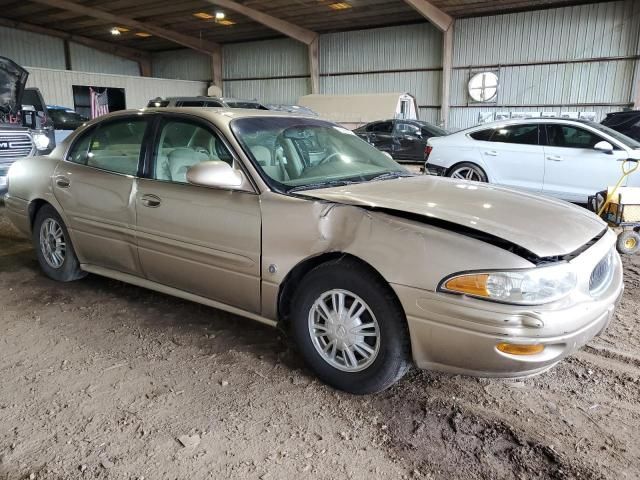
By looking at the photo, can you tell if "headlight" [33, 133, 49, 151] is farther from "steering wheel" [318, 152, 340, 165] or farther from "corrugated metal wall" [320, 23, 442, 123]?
"corrugated metal wall" [320, 23, 442, 123]

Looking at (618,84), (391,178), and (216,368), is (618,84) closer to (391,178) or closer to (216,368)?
(391,178)

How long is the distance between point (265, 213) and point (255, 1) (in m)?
16.9

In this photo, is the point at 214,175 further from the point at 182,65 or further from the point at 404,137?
the point at 182,65

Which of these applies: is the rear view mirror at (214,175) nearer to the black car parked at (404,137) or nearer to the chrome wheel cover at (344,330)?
the chrome wheel cover at (344,330)

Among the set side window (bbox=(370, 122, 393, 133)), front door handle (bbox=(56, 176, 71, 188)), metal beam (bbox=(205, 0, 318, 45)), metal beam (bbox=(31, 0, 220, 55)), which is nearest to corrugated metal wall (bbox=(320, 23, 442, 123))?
metal beam (bbox=(205, 0, 318, 45))

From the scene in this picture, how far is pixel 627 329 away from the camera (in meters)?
3.49

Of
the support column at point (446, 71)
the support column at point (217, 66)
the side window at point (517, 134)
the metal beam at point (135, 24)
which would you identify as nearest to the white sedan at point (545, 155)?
the side window at point (517, 134)

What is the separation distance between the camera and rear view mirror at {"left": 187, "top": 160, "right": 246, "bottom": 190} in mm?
2713

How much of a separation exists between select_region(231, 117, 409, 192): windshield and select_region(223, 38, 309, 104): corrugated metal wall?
776 inches

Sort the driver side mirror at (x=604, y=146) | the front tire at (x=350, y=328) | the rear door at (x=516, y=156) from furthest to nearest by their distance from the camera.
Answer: the rear door at (x=516, y=156) < the driver side mirror at (x=604, y=146) < the front tire at (x=350, y=328)

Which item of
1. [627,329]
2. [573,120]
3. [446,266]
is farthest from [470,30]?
[446,266]

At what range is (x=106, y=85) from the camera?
20.7 meters

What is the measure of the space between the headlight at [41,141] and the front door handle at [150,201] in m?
5.90

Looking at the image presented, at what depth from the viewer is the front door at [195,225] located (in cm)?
282
